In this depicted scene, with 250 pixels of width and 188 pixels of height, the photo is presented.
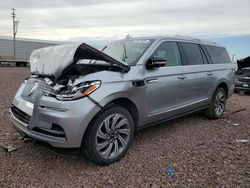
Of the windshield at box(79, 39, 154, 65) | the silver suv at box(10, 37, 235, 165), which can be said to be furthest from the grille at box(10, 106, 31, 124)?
the windshield at box(79, 39, 154, 65)

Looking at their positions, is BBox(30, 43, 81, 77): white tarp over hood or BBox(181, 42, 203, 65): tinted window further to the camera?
BBox(181, 42, 203, 65): tinted window

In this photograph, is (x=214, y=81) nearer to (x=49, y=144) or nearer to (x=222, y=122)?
(x=222, y=122)

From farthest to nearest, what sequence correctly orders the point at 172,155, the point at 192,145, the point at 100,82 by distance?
the point at 192,145 < the point at 172,155 < the point at 100,82

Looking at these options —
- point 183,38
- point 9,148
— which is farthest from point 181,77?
point 9,148

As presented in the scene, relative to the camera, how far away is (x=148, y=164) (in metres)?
3.25

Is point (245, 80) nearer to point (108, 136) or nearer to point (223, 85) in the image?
point (223, 85)

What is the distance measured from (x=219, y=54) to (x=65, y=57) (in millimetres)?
3994

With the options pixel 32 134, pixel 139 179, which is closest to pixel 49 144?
pixel 32 134

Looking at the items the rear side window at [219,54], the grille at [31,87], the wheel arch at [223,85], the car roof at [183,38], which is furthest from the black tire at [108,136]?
the rear side window at [219,54]

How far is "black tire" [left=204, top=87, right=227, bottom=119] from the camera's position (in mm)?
5407

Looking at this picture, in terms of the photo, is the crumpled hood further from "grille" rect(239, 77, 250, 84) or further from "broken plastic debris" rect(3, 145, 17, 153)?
"grille" rect(239, 77, 250, 84)

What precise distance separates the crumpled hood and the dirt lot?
1141 mm

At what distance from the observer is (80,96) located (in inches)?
111

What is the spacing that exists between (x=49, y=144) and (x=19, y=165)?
0.68m
